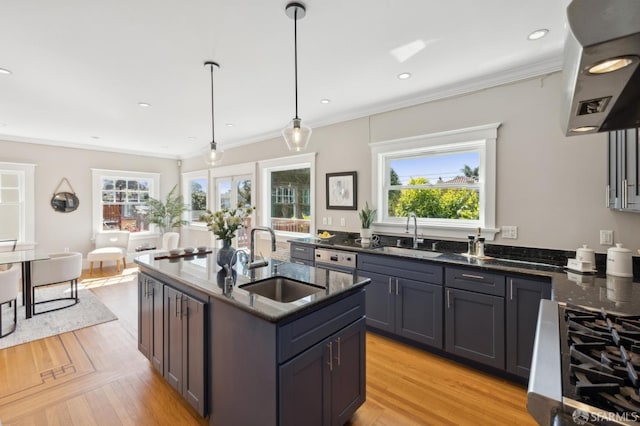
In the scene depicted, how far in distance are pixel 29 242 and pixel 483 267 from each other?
749cm

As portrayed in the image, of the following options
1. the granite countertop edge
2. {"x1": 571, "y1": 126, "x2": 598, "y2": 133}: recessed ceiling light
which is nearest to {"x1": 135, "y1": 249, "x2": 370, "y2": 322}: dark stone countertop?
the granite countertop edge

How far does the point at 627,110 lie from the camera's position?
116 centimetres

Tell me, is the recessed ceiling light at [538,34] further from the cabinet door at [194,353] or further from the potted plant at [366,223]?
the cabinet door at [194,353]

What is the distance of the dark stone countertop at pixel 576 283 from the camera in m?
1.54

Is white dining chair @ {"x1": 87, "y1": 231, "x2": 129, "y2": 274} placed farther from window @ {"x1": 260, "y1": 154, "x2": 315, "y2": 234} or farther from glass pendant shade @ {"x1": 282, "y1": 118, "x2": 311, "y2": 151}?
glass pendant shade @ {"x1": 282, "y1": 118, "x2": 311, "y2": 151}

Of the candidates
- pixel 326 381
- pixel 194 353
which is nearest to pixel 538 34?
pixel 326 381

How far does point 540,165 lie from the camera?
2.70 m

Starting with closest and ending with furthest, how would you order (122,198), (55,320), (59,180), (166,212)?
1. (55,320)
2. (59,180)
3. (122,198)
4. (166,212)

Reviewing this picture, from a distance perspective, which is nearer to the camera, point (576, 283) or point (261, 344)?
point (261, 344)

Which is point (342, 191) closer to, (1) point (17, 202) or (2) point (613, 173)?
(2) point (613, 173)

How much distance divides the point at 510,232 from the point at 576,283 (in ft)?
3.25

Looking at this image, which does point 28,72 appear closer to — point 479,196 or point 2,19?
point 2,19

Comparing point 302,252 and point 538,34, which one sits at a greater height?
point 538,34

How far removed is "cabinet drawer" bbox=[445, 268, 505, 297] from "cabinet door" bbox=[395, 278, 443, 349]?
151mm
